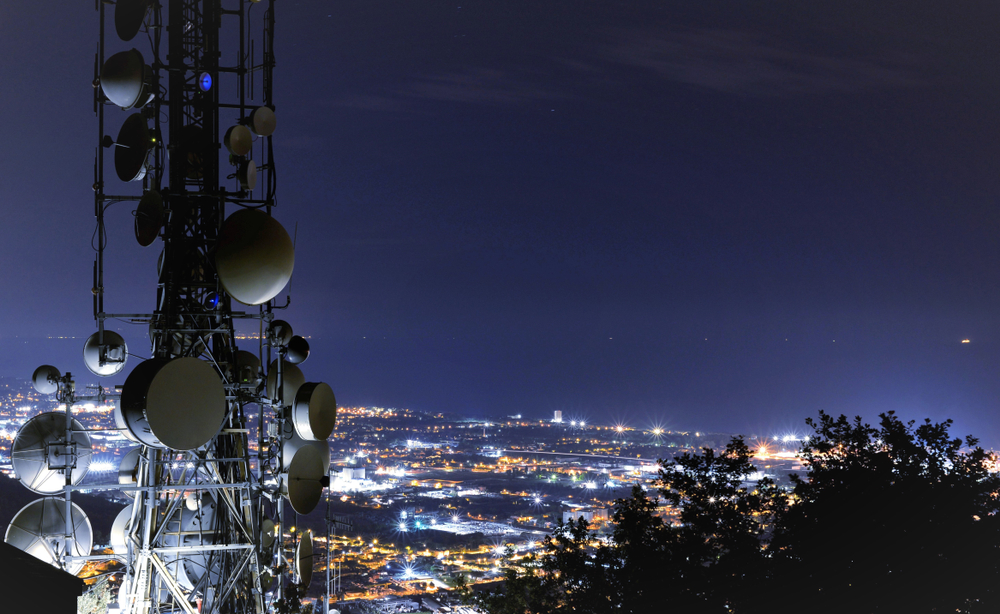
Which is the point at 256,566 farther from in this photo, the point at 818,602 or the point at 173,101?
the point at 818,602

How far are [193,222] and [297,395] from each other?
2157 mm

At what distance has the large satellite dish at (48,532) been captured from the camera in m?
7.82

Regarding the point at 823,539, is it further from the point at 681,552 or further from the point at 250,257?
the point at 250,257

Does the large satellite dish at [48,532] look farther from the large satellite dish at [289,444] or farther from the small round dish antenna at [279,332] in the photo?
the small round dish antenna at [279,332]

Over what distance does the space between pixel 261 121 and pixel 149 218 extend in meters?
1.55

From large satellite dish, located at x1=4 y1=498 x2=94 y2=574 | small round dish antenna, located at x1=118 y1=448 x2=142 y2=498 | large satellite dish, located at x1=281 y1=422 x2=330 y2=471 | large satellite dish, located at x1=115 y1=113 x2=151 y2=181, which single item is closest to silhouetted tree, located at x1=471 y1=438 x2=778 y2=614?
large satellite dish, located at x1=281 y1=422 x2=330 y2=471

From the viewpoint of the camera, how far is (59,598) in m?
5.39

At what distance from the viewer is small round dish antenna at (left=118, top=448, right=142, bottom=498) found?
25.9ft

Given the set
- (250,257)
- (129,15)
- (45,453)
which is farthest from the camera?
(45,453)

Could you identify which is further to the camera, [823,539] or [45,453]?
[823,539]

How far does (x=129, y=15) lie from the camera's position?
23.5ft

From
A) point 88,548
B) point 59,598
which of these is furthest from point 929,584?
point 88,548

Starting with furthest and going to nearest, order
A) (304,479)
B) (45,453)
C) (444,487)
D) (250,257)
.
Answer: (444,487), (304,479), (45,453), (250,257)

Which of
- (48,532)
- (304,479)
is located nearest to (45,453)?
(48,532)
